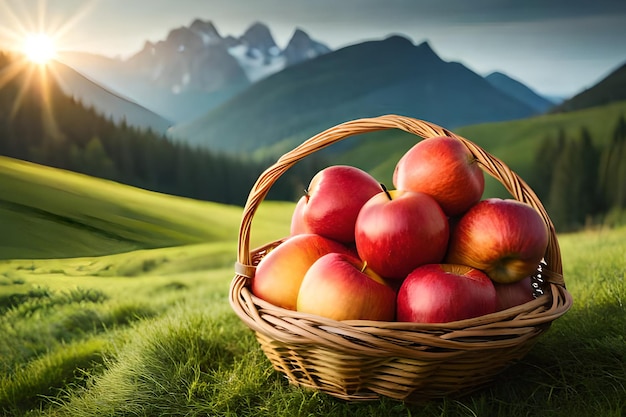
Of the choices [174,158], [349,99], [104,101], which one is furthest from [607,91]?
[104,101]

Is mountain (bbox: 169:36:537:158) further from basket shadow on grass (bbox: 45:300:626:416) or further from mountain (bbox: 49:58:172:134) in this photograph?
basket shadow on grass (bbox: 45:300:626:416)

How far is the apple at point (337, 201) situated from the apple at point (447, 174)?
0.12 meters

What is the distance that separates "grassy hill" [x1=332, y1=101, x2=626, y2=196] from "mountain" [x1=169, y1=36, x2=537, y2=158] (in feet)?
0.47

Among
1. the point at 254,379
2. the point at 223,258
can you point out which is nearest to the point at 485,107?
the point at 223,258

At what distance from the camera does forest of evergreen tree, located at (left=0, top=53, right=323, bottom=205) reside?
9.32ft

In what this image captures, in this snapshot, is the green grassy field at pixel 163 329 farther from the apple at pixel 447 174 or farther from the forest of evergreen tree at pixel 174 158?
the apple at pixel 447 174

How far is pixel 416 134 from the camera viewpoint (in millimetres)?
1384

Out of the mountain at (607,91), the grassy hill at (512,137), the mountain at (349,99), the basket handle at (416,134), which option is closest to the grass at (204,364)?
the basket handle at (416,134)

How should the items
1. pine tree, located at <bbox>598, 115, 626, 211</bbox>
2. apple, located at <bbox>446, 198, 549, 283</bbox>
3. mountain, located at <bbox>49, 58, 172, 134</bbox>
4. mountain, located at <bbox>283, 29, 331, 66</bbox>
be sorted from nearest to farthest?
apple, located at <bbox>446, 198, 549, 283</bbox>, mountain, located at <bbox>49, 58, 172, 134</bbox>, pine tree, located at <bbox>598, 115, 626, 211</bbox>, mountain, located at <bbox>283, 29, 331, 66</bbox>

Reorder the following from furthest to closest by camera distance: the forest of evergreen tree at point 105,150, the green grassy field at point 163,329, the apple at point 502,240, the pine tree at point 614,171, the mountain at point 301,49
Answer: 1. the mountain at point 301,49
2. the pine tree at point 614,171
3. the forest of evergreen tree at point 105,150
4. the green grassy field at point 163,329
5. the apple at point 502,240

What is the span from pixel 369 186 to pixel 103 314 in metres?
1.39

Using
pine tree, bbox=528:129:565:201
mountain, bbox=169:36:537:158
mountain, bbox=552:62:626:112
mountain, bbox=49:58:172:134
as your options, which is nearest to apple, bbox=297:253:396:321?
mountain, bbox=49:58:172:134

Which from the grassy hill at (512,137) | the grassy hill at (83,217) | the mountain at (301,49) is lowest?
the grassy hill at (83,217)

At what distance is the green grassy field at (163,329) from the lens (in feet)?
4.22
